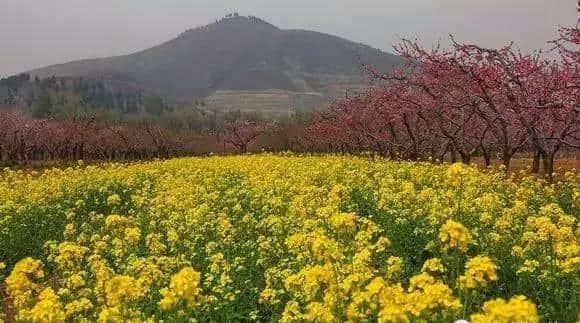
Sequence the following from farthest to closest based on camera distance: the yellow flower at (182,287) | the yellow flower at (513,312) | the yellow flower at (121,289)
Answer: the yellow flower at (121,289) < the yellow flower at (182,287) < the yellow flower at (513,312)

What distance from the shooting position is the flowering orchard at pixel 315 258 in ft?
Result: 18.3

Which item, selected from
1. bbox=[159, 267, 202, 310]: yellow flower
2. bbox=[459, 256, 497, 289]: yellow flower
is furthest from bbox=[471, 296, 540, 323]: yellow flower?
bbox=[159, 267, 202, 310]: yellow flower

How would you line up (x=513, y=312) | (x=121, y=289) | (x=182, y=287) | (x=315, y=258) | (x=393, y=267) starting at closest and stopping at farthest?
1. (x=513, y=312)
2. (x=182, y=287)
3. (x=121, y=289)
4. (x=393, y=267)
5. (x=315, y=258)

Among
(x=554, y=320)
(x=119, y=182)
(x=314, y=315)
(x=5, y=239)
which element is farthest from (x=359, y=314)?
(x=119, y=182)

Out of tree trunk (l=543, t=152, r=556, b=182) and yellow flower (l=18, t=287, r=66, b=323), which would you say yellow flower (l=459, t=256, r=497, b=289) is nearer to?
yellow flower (l=18, t=287, r=66, b=323)

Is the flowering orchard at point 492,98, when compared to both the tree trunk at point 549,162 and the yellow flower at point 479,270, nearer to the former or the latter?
A: the tree trunk at point 549,162

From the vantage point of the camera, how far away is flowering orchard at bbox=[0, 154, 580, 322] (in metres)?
5.57

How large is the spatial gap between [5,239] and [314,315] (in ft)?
41.4

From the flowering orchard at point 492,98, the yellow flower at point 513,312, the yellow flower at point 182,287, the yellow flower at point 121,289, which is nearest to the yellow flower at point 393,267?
the yellow flower at point 182,287

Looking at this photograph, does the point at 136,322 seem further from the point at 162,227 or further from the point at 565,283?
the point at 162,227

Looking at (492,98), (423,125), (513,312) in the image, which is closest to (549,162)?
(492,98)

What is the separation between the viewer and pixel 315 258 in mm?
7594

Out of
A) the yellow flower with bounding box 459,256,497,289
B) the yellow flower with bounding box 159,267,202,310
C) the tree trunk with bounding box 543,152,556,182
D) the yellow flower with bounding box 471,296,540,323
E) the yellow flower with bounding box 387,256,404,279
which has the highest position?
the yellow flower with bounding box 471,296,540,323

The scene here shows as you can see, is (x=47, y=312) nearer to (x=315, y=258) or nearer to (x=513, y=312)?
(x=315, y=258)
